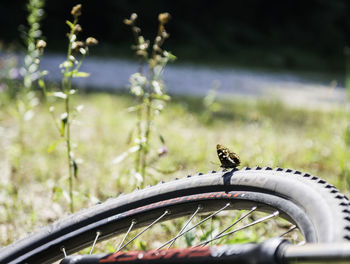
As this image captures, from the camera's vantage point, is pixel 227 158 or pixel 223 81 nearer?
pixel 227 158

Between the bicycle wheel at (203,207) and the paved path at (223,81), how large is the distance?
484cm

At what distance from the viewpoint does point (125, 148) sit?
140 inches

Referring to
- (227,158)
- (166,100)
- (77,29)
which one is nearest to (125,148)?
(166,100)

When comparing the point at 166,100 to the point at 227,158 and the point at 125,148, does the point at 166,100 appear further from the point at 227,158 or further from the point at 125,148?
the point at 227,158

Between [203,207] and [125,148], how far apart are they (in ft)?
7.32

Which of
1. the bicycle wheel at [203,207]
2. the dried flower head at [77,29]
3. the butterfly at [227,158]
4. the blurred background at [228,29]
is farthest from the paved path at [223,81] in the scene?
Result: the butterfly at [227,158]

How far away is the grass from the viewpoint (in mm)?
2457

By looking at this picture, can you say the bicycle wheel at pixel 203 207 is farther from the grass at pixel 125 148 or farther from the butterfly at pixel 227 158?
the grass at pixel 125 148

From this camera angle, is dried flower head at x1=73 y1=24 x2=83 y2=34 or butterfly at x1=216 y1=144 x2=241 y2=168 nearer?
butterfly at x1=216 y1=144 x2=241 y2=168

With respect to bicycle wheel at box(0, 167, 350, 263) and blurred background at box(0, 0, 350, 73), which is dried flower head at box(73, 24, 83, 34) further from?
blurred background at box(0, 0, 350, 73)

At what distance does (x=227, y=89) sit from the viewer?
25.2 ft

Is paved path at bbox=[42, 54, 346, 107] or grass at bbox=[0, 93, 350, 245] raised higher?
paved path at bbox=[42, 54, 346, 107]

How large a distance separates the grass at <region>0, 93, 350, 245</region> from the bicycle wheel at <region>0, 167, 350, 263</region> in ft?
1.72

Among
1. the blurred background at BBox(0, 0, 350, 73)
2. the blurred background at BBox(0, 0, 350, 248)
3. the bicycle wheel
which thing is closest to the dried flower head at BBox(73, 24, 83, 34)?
the blurred background at BBox(0, 0, 350, 248)
